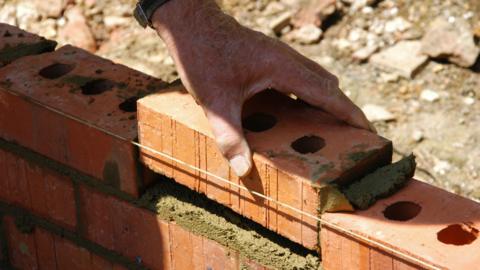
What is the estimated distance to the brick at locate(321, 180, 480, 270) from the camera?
222 cm

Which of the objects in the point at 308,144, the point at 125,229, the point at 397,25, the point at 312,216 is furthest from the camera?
the point at 397,25

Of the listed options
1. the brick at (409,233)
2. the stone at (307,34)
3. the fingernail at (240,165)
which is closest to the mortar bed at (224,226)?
the brick at (409,233)

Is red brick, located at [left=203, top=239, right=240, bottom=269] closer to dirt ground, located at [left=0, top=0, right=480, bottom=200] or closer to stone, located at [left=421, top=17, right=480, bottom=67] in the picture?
dirt ground, located at [left=0, top=0, right=480, bottom=200]

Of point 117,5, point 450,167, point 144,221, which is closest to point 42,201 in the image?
point 144,221

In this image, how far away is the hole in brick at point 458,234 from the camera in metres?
2.30

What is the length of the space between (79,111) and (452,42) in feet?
7.30

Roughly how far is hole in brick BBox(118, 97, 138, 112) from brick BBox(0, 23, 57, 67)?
0.53 m

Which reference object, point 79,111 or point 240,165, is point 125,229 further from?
point 240,165

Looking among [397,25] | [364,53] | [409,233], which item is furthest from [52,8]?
[409,233]

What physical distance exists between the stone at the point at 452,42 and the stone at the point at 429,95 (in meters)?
0.20

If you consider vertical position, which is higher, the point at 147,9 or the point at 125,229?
the point at 147,9

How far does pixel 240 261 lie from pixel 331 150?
17.7 inches

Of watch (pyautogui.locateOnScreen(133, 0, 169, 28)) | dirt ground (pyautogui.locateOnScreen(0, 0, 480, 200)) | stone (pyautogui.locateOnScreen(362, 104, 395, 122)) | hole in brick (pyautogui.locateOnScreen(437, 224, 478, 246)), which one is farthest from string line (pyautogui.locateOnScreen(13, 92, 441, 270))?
stone (pyautogui.locateOnScreen(362, 104, 395, 122))

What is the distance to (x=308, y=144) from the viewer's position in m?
2.59
